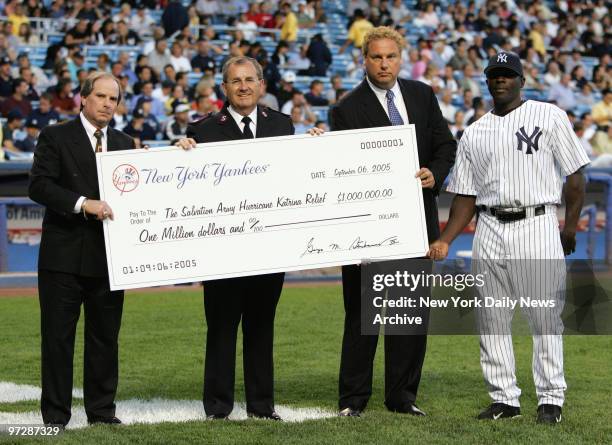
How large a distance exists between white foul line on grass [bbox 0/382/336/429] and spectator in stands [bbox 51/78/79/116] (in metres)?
9.41

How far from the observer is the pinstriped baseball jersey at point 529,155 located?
6.33 metres

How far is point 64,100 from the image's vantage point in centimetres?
1638

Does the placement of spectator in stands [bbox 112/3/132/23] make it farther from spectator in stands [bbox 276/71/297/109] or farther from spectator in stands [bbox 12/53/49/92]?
spectator in stands [bbox 276/71/297/109]

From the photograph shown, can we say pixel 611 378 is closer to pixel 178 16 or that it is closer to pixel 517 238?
pixel 517 238

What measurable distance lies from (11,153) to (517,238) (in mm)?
9708

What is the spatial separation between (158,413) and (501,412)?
202cm

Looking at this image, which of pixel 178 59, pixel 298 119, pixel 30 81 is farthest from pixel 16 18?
pixel 298 119

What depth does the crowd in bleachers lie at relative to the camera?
17.0 m

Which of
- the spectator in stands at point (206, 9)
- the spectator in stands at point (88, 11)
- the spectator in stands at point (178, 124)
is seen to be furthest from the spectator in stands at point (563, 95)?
the spectator in stands at point (88, 11)

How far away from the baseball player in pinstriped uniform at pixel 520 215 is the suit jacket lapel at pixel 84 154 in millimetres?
2150

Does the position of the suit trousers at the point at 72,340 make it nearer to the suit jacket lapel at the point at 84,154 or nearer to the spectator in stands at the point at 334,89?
the suit jacket lapel at the point at 84,154

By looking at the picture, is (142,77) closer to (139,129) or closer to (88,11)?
(139,129)

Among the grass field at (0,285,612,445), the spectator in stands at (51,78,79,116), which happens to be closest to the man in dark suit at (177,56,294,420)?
the grass field at (0,285,612,445)

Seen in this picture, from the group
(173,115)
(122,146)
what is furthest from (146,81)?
(122,146)
